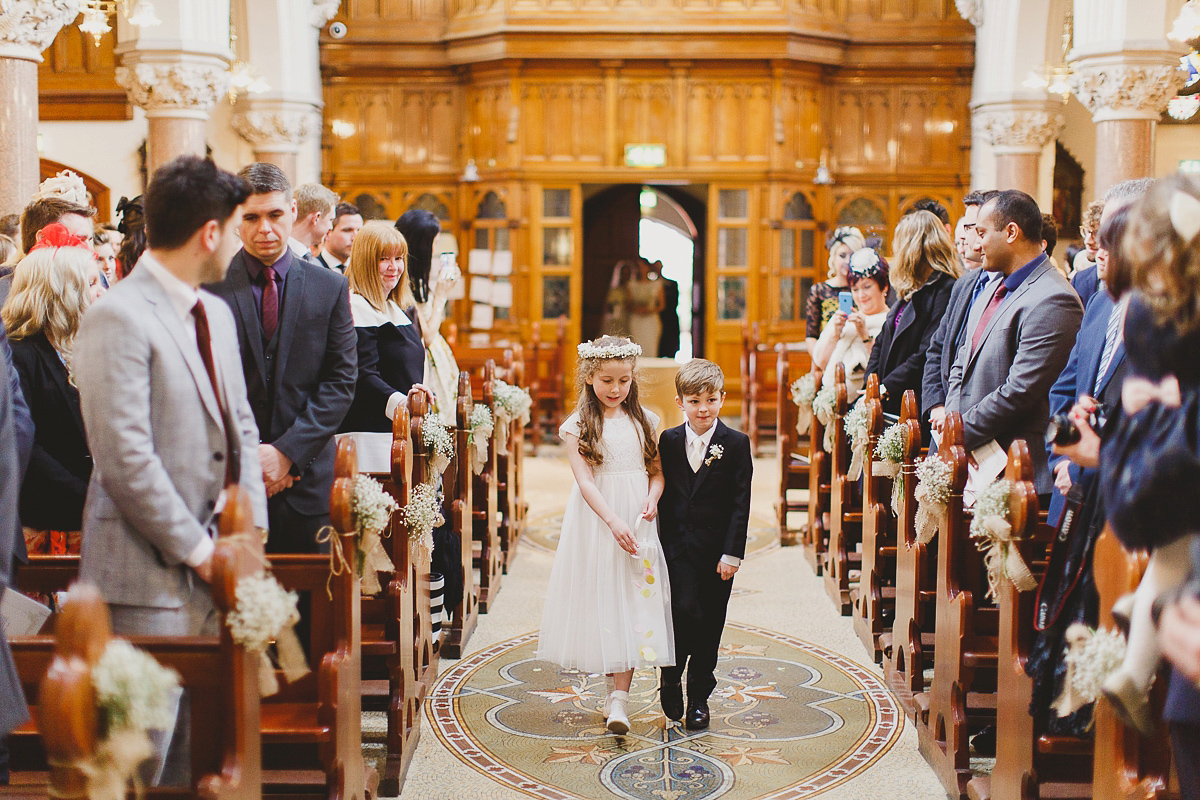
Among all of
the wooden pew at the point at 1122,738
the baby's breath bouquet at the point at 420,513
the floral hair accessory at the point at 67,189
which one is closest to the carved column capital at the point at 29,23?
the floral hair accessory at the point at 67,189

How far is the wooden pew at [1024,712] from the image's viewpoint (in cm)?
311

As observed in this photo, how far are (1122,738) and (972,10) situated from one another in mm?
12213

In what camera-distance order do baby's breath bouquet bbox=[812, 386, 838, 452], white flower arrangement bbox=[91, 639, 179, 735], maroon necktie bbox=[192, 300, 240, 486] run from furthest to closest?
baby's breath bouquet bbox=[812, 386, 838, 452] < maroon necktie bbox=[192, 300, 240, 486] < white flower arrangement bbox=[91, 639, 179, 735]

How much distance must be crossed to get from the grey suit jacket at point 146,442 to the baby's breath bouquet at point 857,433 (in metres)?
3.40

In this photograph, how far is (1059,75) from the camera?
442 inches

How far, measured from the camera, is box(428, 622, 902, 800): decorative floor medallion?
13.0 feet

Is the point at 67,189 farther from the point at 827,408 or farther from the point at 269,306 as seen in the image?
the point at 827,408

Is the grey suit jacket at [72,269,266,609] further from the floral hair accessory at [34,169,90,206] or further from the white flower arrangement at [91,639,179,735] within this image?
the floral hair accessory at [34,169,90,206]

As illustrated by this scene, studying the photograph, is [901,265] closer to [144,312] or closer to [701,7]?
[144,312]

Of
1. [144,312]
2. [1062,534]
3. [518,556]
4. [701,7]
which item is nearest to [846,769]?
[1062,534]

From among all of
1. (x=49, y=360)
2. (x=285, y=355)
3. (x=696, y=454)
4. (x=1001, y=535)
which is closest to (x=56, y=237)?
(x=49, y=360)

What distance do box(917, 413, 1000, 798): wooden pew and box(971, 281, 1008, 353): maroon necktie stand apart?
2.55 ft

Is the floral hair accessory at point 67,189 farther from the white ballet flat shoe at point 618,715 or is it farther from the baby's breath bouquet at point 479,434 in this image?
the white ballet flat shoe at point 618,715

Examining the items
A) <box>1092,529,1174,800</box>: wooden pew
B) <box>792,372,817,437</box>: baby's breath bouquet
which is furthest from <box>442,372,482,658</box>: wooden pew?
<box>1092,529,1174,800</box>: wooden pew
